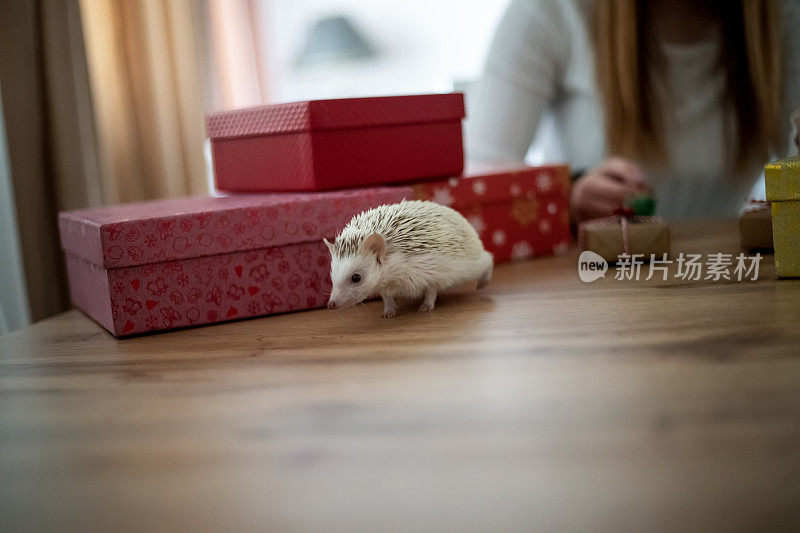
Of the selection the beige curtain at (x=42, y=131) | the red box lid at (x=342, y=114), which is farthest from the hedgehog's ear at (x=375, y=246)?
the beige curtain at (x=42, y=131)

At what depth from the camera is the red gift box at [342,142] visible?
3.80 ft

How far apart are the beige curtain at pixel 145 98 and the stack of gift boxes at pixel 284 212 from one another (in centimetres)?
83

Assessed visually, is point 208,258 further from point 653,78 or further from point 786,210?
point 653,78

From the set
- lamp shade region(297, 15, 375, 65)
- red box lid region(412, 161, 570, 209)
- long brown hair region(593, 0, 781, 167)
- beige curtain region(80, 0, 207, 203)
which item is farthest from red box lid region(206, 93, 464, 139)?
lamp shade region(297, 15, 375, 65)

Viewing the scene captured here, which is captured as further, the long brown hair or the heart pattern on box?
the long brown hair

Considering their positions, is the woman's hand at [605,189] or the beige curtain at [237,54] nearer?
the woman's hand at [605,189]

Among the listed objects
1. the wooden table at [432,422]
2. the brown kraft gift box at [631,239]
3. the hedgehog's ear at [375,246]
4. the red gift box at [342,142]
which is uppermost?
the red gift box at [342,142]

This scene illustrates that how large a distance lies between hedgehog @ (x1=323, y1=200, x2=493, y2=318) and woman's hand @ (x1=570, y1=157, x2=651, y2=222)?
622 mm

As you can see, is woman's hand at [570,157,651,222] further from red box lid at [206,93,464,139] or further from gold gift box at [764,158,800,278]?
gold gift box at [764,158,800,278]

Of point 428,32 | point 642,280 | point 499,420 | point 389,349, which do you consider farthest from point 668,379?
point 428,32

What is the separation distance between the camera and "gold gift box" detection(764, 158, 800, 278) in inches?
38.0

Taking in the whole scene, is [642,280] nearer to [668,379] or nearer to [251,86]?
[668,379]

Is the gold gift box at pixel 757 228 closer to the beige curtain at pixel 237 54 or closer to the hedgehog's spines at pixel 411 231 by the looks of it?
the hedgehog's spines at pixel 411 231

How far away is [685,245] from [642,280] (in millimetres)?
294
